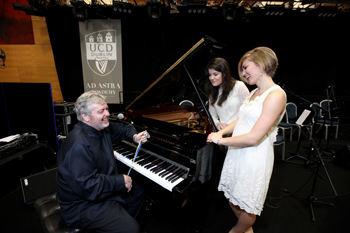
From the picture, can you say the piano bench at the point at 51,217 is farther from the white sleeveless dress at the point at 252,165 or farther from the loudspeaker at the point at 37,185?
the white sleeveless dress at the point at 252,165

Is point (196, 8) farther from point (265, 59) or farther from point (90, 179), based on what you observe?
point (90, 179)

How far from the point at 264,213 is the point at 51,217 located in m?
2.57

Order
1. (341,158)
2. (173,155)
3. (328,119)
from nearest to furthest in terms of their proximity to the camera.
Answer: (173,155) → (341,158) → (328,119)

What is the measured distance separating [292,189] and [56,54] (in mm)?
7479

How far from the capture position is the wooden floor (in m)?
1.99

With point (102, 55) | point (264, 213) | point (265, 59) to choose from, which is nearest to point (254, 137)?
point (265, 59)

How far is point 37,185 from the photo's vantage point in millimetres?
2359

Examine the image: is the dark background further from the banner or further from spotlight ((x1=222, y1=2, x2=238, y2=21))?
spotlight ((x1=222, y1=2, x2=238, y2=21))

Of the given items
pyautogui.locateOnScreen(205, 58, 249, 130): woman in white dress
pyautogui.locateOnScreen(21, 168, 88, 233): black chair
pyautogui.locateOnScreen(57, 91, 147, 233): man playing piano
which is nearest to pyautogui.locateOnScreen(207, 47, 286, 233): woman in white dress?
pyautogui.locateOnScreen(205, 58, 249, 130): woman in white dress

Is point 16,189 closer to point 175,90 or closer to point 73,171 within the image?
point 73,171

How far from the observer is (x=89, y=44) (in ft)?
17.1

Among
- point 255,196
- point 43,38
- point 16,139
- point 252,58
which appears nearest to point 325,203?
point 255,196

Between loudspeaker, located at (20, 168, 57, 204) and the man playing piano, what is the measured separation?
1.42 metres

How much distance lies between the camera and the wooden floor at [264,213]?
1990mm
